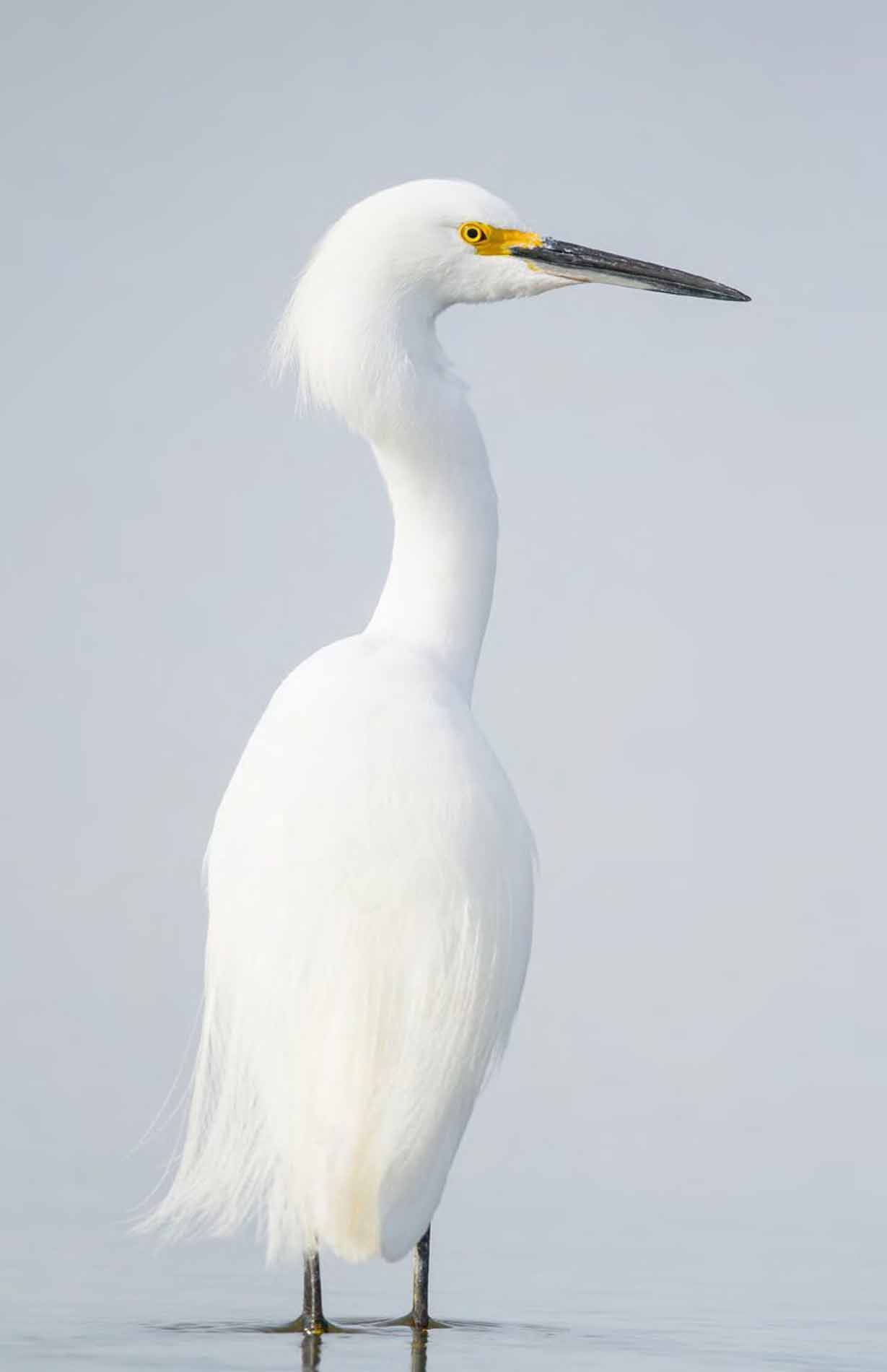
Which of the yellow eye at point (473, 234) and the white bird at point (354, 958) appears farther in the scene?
the yellow eye at point (473, 234)

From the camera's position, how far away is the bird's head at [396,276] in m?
4.07

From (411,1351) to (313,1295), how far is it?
0.92ft

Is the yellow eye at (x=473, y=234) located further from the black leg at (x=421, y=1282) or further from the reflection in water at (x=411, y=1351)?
the reflection in water at (x=411, y=1351)

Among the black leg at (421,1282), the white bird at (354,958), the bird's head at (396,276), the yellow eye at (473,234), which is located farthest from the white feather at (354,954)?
the yellow eye at (473,234)

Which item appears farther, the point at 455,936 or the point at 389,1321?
the point at 389,1321

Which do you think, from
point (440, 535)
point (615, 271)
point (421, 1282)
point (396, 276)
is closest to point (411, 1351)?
point (421, 1282)

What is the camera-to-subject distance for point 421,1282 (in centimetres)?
371

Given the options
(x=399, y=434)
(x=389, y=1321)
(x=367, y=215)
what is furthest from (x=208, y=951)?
(x=367, y=215)

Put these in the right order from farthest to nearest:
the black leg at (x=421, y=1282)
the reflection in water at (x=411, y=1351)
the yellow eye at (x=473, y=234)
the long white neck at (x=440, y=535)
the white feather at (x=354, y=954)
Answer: the yellow eye at (x=473, y=234) → the long white neck at (x=440, y=535) → the black leg at (x=421, y=1282) → the white feather at (x=354, y=954) → the reflection in water at (x=411, y=1351)

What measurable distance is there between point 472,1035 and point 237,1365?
71cm

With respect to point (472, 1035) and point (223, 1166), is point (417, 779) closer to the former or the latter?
point (472, 1035)

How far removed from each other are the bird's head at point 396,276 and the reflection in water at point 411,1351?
1758 millimetres

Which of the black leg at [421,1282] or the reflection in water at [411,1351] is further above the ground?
the black leg at [421,1282]

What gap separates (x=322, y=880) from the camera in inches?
140
